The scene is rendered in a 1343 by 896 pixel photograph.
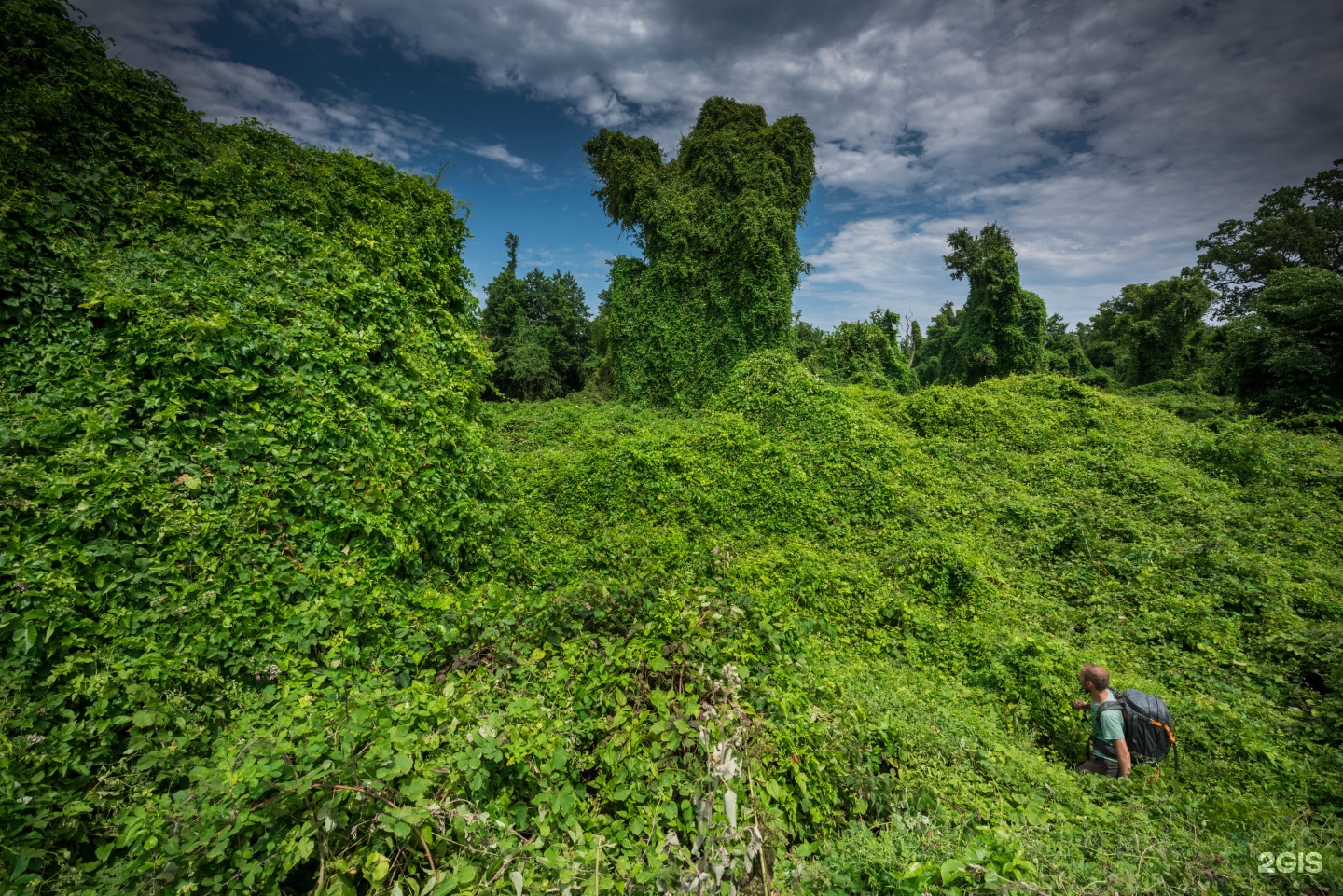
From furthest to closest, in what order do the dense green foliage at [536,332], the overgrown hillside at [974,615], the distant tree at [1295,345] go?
the dense green foliage at [536,332] → the distant tree at [1295,345] → the overgrown hillside at [974,615]

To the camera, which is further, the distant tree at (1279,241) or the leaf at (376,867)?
the distant tree at (1279,241)

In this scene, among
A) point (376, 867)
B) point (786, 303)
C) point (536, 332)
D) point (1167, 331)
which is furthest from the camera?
point (536, 332)

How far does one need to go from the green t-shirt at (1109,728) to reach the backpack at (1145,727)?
1.1 inches

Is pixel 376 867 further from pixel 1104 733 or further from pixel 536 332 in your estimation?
pixel 536 332

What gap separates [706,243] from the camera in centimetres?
1662

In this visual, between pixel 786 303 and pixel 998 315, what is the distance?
1391 centimetres

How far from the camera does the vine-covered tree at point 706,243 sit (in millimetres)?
16172

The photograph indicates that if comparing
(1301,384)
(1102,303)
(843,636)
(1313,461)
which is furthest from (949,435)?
(1102,303)

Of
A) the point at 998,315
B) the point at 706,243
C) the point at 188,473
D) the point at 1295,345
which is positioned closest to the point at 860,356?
the point at 998,315

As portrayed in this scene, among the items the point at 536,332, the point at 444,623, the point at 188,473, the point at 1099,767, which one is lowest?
the point at 1099,767

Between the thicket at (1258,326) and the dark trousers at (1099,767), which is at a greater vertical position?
the thicket at (1258,326)

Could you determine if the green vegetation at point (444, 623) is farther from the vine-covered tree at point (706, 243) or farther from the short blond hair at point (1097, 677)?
the vine-covered tree at point (706, 243)

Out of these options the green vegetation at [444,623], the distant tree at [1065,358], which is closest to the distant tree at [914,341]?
the distant tree at [1065,358]

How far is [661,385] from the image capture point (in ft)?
59.1
